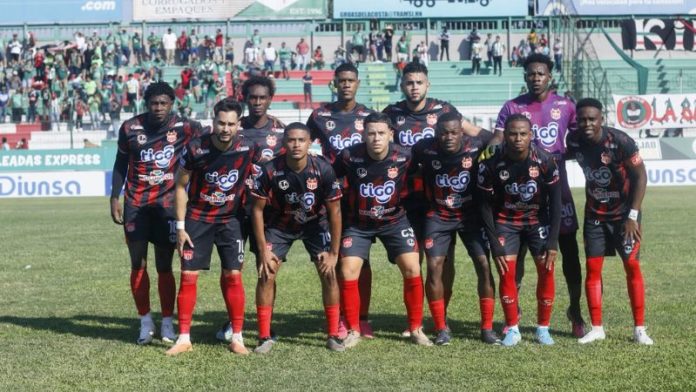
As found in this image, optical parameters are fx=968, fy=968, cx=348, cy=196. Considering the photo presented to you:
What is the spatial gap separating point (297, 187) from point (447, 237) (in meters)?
1.49

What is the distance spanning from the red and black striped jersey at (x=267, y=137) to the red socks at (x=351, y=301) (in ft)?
4.72

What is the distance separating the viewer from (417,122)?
9.44 meters

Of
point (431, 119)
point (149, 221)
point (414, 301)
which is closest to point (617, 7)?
point (431, 119)

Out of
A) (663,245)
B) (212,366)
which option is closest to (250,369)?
(212,366)

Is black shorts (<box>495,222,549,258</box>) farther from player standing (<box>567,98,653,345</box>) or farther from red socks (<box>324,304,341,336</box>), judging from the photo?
red socks (<box>324,304,341,336</box>)

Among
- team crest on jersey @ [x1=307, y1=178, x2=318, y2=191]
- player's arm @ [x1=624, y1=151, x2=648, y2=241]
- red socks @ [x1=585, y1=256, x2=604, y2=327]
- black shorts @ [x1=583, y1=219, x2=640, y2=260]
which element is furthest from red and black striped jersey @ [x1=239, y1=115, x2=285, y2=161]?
player's arm @ [x1=624, y1=151, x2=648, y2=241]

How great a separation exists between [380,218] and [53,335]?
3.37 metres

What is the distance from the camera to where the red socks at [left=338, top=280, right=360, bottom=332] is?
29.2 feet

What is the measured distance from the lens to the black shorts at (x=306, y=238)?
888 centimetres

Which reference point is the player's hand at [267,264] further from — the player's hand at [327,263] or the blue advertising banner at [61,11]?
the blue advertising banner at [61,11]

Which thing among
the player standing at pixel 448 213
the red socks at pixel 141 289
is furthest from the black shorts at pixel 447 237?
the red socks at pixel 141 289

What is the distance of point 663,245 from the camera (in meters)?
16.0

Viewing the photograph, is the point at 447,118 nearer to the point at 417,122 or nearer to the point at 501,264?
the point at 417,122

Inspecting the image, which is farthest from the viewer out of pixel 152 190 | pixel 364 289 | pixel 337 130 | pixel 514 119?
pixel 364 289
